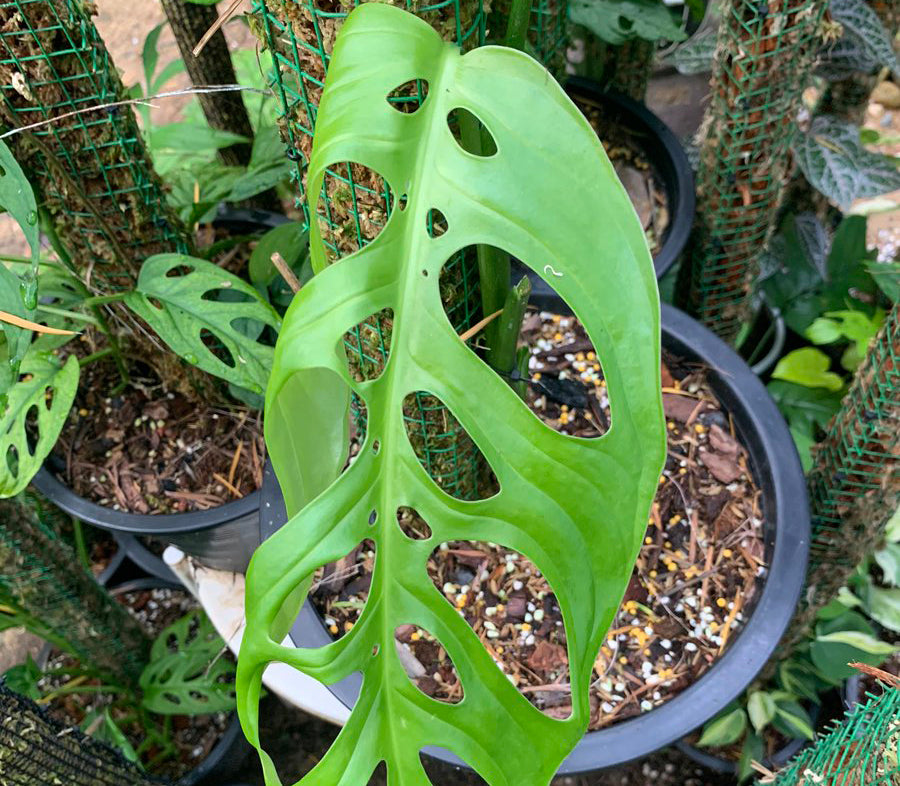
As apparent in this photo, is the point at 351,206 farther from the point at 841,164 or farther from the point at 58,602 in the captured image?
the point at 841,164

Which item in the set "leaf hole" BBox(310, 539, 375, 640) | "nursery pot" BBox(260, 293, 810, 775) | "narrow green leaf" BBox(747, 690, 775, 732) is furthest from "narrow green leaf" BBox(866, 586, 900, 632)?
"leaf hole" BBox(310, 539, 375, 640)

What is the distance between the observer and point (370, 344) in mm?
731

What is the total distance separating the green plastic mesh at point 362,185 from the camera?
1.75ft

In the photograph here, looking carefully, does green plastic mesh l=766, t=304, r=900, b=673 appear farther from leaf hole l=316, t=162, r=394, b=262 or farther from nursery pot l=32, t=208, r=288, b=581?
nursery pot l=32, t=208, r=288, b=581

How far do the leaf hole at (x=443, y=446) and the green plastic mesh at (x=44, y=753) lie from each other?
51cm

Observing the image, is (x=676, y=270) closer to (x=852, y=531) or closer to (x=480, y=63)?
(x=852, y=531)

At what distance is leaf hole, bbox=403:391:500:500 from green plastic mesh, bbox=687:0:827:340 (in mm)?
611

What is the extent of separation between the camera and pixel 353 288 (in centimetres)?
45

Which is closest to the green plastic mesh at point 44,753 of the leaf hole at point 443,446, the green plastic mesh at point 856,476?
the leaf hole at point 443,446

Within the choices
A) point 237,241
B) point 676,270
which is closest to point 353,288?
point 237,241

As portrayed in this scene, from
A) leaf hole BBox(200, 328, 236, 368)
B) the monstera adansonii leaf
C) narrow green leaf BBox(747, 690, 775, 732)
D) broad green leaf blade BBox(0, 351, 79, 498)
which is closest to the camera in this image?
the monstera adansonii leaf

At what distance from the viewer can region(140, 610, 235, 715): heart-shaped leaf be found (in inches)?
46.4

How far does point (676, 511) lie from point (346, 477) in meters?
0.66

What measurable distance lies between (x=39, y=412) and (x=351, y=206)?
0.55 meters
